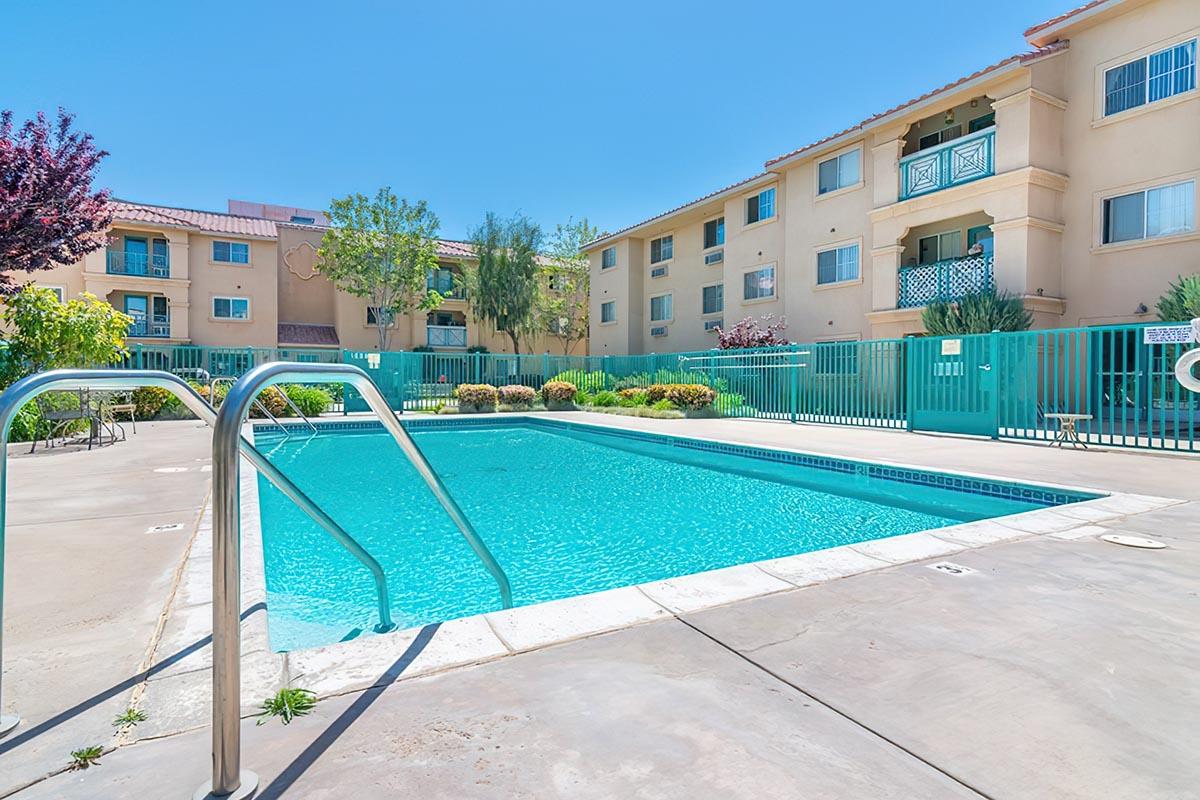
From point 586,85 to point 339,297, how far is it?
18.0 m

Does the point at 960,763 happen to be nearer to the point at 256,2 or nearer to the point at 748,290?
the point at 256,2

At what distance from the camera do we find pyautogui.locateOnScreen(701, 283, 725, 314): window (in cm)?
2525

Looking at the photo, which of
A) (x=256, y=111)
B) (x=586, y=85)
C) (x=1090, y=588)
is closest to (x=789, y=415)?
(x=1090, y=588)

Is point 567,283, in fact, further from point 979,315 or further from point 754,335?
point 979,315

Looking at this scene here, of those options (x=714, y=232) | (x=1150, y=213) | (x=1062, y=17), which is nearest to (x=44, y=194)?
(x=714, y=232)

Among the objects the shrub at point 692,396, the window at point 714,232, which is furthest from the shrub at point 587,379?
the window at point 714,232

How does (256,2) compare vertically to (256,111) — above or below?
below

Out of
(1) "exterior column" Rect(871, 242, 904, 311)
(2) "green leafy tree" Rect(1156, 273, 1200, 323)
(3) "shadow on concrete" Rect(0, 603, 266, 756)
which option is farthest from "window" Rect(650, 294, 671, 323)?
(3) "shadow on concrete" Rect(0, 603, 266, 756)

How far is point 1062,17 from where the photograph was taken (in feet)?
49.1

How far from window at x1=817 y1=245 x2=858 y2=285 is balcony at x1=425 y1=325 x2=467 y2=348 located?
836 inches

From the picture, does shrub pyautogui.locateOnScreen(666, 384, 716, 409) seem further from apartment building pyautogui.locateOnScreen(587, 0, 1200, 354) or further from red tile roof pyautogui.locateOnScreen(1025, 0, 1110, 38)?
red tile roof pyautogui.locateOnScreen(1025, 0, 1110, 38)

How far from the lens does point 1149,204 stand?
1416 centimetres

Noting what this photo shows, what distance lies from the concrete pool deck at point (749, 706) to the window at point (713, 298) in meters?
22.4

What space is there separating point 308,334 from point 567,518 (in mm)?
30140
